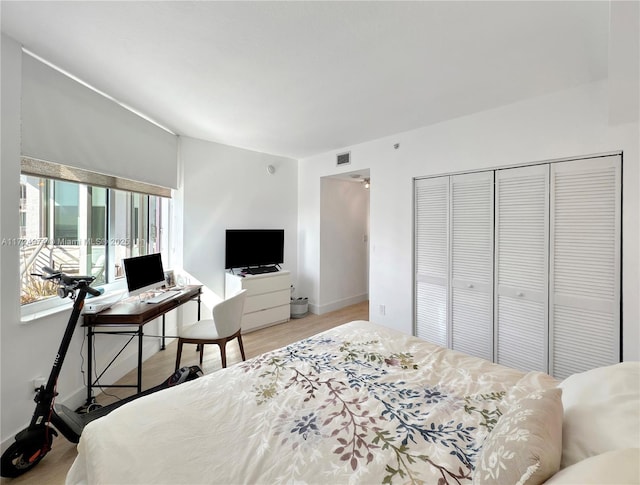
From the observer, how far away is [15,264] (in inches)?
71.3

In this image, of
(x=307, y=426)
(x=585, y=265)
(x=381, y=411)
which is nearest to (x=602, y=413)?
(x=381, y=411)

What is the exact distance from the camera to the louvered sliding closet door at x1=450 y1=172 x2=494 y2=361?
9.45 feet

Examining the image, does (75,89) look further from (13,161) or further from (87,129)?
(13,161)

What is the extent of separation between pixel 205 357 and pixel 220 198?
2.11 meters

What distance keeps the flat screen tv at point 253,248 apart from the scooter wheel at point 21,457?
2.51 m

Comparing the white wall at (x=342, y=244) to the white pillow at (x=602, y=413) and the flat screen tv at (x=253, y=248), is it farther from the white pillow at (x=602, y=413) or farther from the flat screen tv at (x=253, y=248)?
the white pillow at (x=602, y=413)

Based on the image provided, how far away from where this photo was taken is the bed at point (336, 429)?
883 millimetres

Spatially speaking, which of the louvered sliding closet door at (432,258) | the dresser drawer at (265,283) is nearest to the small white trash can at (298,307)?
the dresser drawer at (265,283)

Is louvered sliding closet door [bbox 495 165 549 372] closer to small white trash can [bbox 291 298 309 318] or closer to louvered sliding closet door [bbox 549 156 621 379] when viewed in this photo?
louvered sliding closet door [bbox 549 156 621 379]

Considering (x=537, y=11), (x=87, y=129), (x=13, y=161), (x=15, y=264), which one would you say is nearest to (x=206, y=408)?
(x=15, y=264)

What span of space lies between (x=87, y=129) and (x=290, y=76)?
5.78 ft

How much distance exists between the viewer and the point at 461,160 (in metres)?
3.02

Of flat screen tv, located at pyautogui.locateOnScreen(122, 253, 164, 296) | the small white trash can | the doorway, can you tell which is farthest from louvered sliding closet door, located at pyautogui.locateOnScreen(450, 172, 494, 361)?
flat screen tv, located at pyautogui.locateOnScreen(122, 253, 164, 296)

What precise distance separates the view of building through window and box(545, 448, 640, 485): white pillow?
294 centimetres
